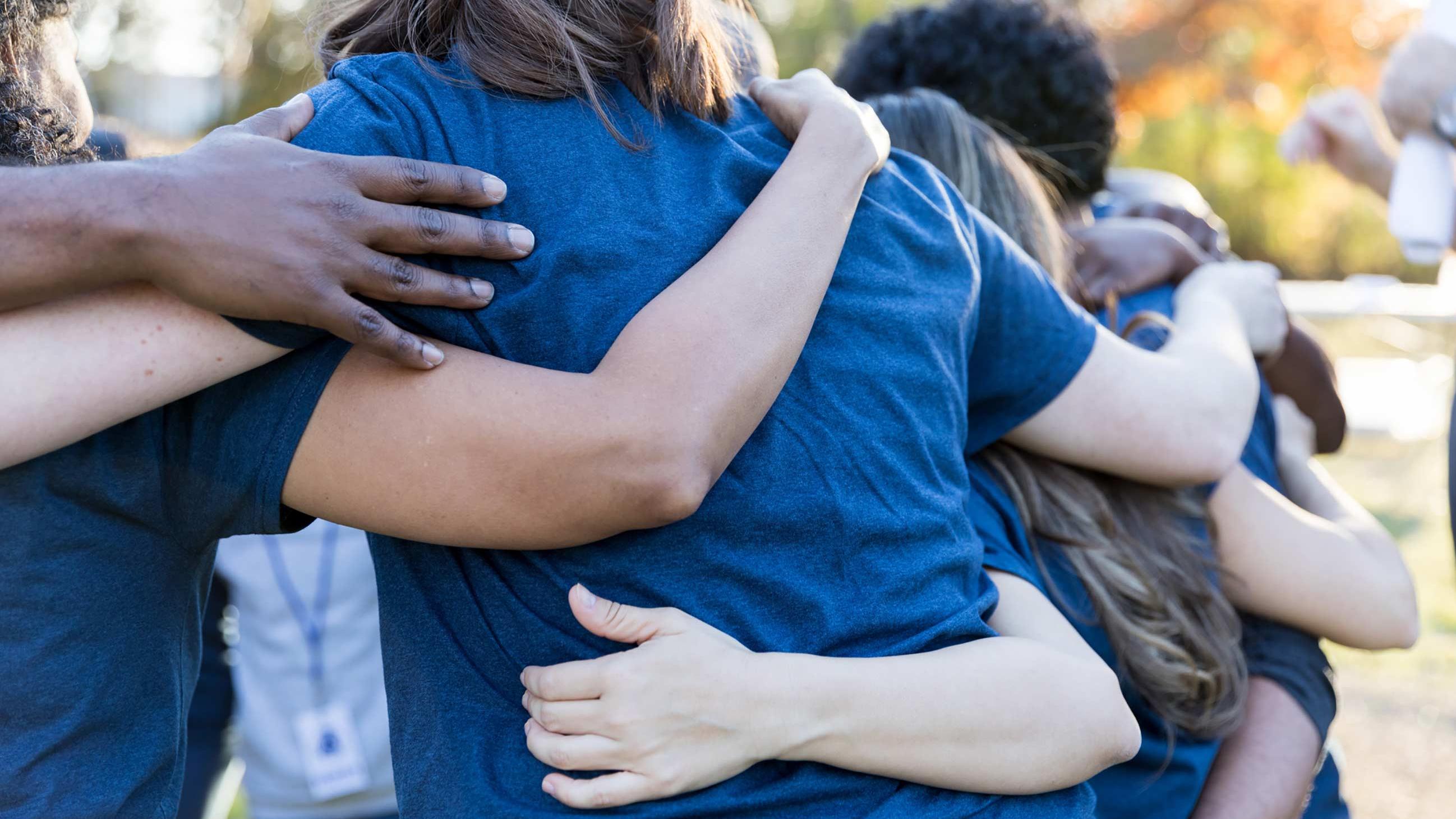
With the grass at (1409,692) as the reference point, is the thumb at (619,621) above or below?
above

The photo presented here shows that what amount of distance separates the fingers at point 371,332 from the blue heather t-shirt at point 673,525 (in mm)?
87

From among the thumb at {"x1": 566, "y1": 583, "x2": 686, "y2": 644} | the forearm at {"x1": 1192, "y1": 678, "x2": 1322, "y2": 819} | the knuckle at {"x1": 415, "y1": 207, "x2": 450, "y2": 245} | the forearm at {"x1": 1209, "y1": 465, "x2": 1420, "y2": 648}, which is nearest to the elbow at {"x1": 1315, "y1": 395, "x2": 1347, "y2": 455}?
the forearm at {"x1": 1209, "y1": 465, "x2": 1420, "y2": 648}

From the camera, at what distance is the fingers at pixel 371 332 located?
1.18 meters

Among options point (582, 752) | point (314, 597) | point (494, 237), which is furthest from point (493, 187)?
point (314, 597)

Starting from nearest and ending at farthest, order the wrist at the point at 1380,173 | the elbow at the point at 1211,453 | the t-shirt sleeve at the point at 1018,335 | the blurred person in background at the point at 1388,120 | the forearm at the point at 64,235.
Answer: the forearm at the point at 64,235 < the t-shirt sleeve at the point at 1018,335 < the elbow at the point at 1211,453 < the blurred person in background at the point at 1388,120 < the wrist at the point at 1380,173

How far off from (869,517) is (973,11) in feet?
5.44

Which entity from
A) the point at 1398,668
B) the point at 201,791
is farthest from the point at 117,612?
the point at 1398,668

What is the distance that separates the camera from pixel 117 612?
1324 millimetres

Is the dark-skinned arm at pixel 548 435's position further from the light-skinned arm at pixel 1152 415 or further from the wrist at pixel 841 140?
the light-skinned arm at pixel 1152 415

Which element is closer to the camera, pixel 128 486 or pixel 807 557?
pixel 128 486

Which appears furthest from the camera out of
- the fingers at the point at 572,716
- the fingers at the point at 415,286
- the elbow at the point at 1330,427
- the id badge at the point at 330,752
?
the elbow at the point at 1330,427

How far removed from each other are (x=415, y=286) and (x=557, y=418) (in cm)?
20

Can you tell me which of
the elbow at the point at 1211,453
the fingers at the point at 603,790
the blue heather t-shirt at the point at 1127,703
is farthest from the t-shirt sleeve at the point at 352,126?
the elbow at the point at 1211,453

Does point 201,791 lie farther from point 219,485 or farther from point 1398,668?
point 1398,668
